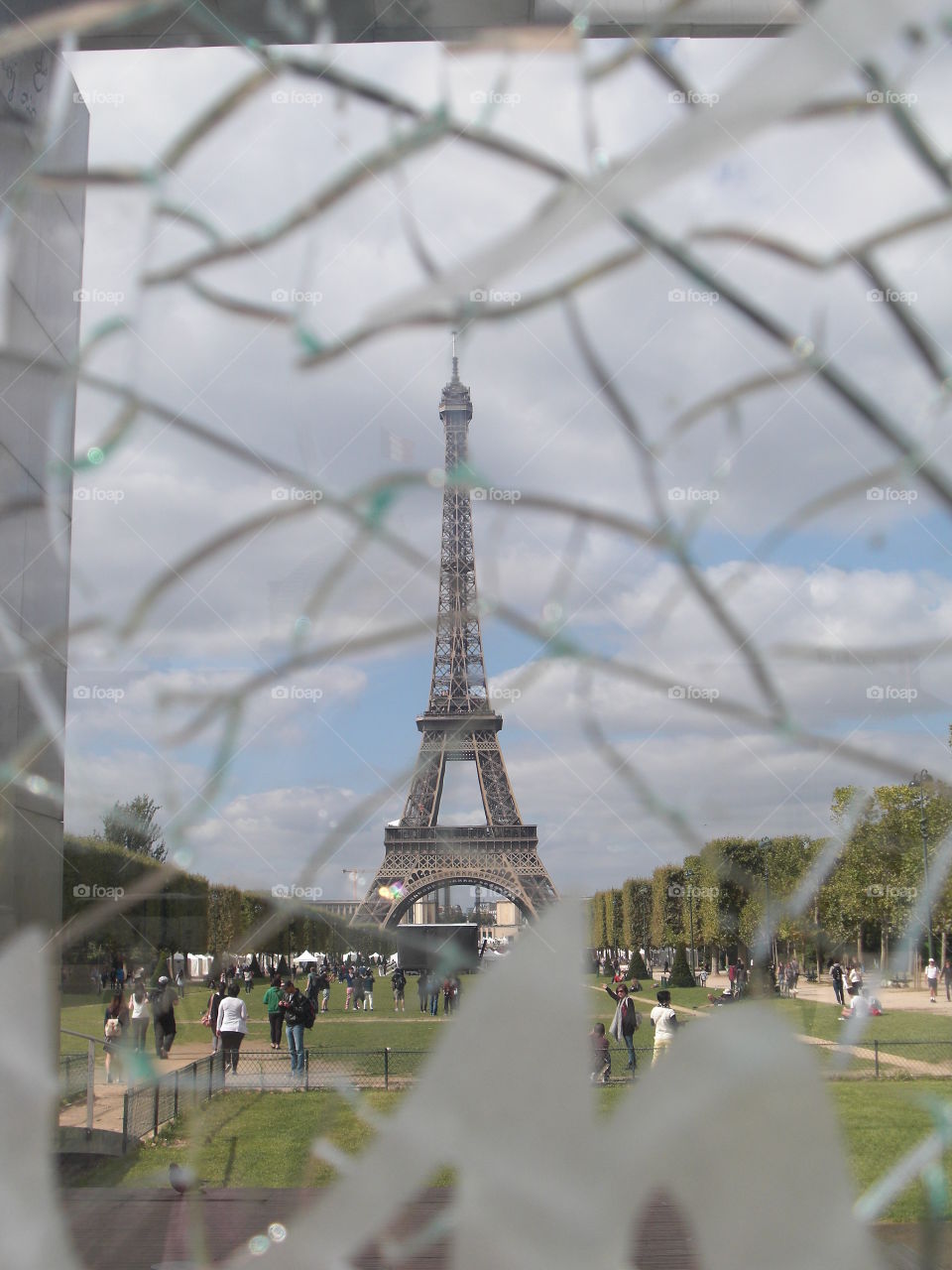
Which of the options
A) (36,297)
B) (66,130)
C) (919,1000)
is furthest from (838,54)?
(919,1000)

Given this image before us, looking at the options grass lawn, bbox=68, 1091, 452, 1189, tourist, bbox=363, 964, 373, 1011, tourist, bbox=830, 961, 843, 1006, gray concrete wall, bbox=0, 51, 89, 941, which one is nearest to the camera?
gray concrete wall, bbox=0, 51, 89, 941

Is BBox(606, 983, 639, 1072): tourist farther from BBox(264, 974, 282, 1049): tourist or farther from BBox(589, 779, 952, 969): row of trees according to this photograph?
BBox(264, 974, 282, 1049): tourist

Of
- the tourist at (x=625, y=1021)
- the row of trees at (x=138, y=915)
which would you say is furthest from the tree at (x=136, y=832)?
Result: the tourist at (x=625, y=1021)

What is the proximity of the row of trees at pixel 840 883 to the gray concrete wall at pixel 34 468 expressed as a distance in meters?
1.47

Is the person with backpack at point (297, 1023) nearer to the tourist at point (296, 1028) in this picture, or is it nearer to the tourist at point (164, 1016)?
the tourist at point (296, 1028)

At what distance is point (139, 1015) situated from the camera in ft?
19.5

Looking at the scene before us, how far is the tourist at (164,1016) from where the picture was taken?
229 inches

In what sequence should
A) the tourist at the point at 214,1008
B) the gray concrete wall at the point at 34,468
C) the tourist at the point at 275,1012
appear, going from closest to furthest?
the gray concrete wall at the point at 34,468 < the tourist at the point at 214,1008 < the tourist at the point at 275,1012

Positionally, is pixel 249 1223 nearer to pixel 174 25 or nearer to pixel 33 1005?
pixel 174 25

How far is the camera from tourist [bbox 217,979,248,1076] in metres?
5.34

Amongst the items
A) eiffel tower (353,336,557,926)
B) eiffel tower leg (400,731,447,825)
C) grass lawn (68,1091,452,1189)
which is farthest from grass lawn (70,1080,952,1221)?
eiffel tower leg (400,731,447,825)

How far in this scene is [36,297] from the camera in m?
2.31

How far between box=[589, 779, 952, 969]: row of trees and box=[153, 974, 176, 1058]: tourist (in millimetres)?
2361

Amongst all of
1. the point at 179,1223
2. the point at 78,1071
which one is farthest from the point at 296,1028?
the point at 179,1223
